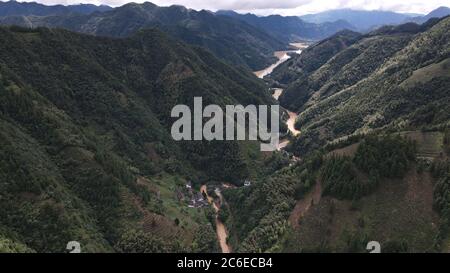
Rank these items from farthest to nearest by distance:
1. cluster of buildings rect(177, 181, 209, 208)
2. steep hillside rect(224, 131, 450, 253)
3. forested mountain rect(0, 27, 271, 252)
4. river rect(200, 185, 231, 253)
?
cluster of buildings rect(177, 181, 209, 208), river rect(200, 185, 231, 253), forested mountain rect(0, 27, 271, 252), steep hillside rect(224, 131, 450, 253)

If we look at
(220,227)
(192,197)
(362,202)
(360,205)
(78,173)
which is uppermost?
(78,173)

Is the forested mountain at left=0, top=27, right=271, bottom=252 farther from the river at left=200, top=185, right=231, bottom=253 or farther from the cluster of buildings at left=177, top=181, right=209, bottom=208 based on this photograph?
the river at left=200, top=185, right=231, bottom=253

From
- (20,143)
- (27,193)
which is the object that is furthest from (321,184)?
(20,143)

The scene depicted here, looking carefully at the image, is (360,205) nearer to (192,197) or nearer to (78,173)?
(192,197)

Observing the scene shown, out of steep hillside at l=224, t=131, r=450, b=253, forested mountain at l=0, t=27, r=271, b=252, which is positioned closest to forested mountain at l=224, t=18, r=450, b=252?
steep hillside at l=224, t=131, r=450, b=253

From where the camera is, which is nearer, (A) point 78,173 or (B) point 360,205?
(B) point 360,205

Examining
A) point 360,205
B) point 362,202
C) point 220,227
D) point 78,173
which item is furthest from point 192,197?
point 362,202

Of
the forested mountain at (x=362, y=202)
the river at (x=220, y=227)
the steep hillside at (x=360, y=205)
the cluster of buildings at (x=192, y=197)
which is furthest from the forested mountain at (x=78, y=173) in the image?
the steep hillside at (x=360, y=205)

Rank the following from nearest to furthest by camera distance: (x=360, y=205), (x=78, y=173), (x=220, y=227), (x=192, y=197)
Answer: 1. (x=360, y=205)
2. (x=78, y=173)
3. (x=220, y=227)
4. (x=192, y=197)

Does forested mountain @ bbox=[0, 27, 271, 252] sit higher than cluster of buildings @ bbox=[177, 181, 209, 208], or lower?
higher

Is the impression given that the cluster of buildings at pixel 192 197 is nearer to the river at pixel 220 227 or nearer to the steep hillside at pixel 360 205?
the river at pixel 220 227

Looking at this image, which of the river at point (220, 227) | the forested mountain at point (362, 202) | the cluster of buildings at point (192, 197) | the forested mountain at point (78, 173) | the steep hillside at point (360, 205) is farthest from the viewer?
the cluster of buildings at point (192, 197)

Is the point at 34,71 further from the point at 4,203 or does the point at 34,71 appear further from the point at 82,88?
the point at 4,203
